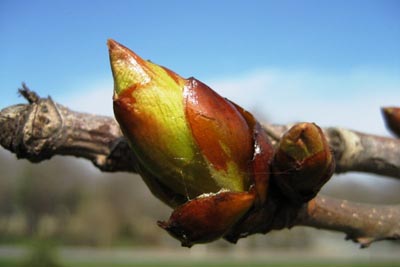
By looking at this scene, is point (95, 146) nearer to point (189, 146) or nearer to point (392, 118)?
point (189, 146)

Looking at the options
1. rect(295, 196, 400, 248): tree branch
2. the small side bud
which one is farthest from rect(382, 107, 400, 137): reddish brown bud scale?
the small side bud

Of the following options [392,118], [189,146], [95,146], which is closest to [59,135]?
[95,146]

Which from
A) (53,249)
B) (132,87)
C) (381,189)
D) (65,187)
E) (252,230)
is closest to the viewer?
(132,87)

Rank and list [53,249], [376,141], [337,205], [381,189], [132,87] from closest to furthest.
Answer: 1. [132,87]
2. [337,205]
3. [376,141]
4. [53,249]
5. [381,189]

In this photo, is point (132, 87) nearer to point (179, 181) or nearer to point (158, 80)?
point (158, 80)

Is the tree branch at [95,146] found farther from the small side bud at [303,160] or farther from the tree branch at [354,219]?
the small side bud at [303,160]

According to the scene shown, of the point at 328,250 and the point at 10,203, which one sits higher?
the point at 10,203

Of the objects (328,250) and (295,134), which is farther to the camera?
(328,250)

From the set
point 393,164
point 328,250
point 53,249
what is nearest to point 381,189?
point 328,250
